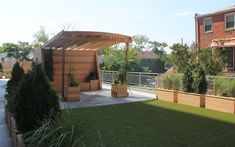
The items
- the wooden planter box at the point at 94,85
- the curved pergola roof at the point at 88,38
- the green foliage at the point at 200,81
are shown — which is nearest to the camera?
the green foliage at the point at 200,81

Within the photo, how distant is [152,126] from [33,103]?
3.32m

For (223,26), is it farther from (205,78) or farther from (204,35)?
(205,78)

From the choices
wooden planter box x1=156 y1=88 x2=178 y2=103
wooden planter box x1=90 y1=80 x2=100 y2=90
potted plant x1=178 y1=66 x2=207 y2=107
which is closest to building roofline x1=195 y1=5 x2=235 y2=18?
wooden planter box x1=90 y1=80 x2=100 y2=90

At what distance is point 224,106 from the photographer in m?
8.93

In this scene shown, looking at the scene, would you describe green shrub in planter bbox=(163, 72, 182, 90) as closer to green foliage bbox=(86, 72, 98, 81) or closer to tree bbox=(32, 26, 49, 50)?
green foliage bbox=(86, 72, 98, 81)

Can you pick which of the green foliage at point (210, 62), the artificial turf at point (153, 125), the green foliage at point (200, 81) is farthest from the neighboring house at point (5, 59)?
the green foliage at point (200, 81)

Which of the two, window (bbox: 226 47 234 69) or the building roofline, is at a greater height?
the building roofline

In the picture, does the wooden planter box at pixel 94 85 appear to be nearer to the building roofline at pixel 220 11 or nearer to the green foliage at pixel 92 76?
the green foliage at pixel 92 76

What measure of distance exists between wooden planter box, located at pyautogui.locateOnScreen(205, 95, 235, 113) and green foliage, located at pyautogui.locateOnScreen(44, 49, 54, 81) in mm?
8187

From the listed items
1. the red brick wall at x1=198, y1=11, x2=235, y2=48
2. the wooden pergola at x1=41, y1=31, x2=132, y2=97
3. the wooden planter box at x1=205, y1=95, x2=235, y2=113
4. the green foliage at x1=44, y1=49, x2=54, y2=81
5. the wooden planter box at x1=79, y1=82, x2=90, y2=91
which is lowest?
the wooden planter box at x1=205, y1=95, x2=235, y2=113

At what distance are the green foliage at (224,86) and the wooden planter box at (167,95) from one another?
5.03 feet

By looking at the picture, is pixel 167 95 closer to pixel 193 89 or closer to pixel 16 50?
pixel 193 89

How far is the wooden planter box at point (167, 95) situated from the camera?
1089 centimetres

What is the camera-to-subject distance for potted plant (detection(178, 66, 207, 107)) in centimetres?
992
